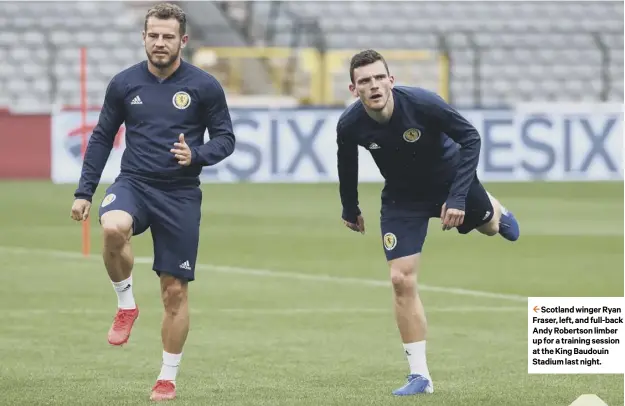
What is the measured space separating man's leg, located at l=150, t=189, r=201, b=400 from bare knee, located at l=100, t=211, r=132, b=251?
200 mm

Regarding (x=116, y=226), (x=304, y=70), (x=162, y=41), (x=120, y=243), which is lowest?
(x=304, y=70)

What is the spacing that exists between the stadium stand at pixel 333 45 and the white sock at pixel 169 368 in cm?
2206

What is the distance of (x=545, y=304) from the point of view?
8062 millimetres

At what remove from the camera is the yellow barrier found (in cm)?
3098

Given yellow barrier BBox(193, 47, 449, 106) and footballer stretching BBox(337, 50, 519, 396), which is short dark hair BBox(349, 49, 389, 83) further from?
yellow barrier BBox(193, 47, 449, 106)

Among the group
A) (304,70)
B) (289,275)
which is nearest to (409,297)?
(289,275)

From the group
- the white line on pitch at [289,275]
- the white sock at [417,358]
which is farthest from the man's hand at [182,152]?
the white line on pitch at [289,275]

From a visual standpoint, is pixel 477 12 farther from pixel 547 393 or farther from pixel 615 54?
pixel 547 393

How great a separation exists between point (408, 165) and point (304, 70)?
2338 centimetres

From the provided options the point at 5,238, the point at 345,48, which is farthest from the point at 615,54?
the point at 5,238

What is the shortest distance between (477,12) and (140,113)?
29.3m

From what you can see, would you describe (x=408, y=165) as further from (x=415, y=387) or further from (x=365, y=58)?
(x=415, y=387)

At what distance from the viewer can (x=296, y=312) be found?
12586 mm

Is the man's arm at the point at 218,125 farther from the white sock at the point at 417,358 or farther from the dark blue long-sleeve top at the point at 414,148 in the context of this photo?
the white sock at the point at 417,358
